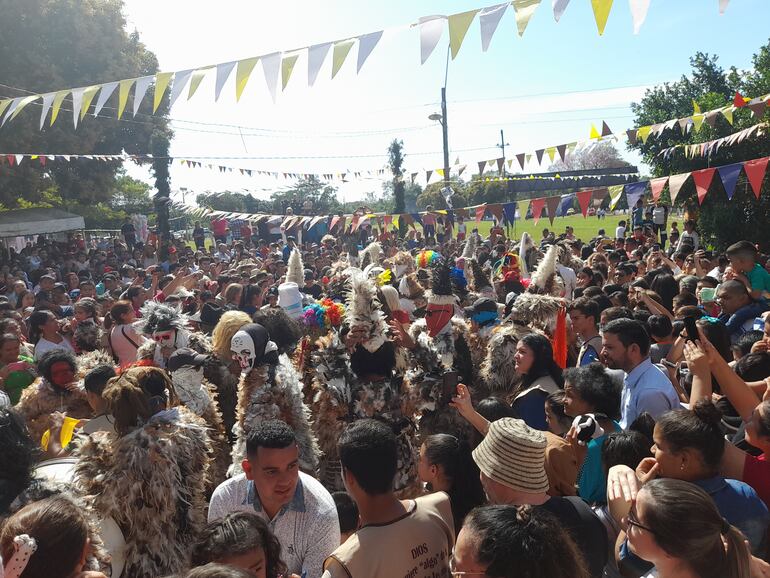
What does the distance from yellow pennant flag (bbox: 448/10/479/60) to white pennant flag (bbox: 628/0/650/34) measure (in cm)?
165

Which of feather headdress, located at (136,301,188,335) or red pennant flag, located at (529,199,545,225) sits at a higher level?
red pennant flag, located at (529,199,545,225)

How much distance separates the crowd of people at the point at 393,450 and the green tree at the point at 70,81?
55.7 feet

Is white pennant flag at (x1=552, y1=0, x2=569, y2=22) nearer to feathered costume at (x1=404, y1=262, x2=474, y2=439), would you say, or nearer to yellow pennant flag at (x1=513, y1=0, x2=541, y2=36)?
yellow pennant flag at (x1=513, y1=0, x2=541, y2=36)

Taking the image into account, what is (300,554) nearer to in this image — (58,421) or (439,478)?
(439,478)

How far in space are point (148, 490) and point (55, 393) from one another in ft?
6.58

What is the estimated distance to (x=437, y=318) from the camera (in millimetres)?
5562

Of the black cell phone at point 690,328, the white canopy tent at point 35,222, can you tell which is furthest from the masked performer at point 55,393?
the white canopy tent at point 35,222

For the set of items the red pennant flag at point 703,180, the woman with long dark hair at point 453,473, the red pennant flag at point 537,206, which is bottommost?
the woman with long dark hair at point 453,473

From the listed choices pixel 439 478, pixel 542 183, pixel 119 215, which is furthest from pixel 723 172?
pixel 119 215

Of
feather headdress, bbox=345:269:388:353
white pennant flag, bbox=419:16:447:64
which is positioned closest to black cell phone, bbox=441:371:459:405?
feather headdress, bbox=345:269:388:353

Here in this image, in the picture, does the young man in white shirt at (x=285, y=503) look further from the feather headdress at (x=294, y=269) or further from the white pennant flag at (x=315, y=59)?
the feather headdress at (x=294, y=269)

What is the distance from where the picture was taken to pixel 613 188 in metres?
14.2

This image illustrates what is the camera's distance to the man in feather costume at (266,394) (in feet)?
12.8

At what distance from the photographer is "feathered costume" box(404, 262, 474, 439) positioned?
446cm
